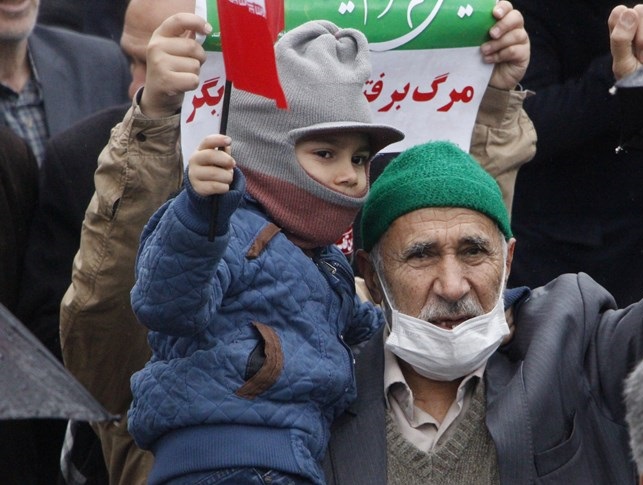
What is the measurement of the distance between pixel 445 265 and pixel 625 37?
72 centimetres

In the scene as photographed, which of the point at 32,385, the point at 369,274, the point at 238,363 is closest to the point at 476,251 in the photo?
the point at 369,274

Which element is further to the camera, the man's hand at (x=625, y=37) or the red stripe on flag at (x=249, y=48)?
the man's hand at (x=625, y=37)

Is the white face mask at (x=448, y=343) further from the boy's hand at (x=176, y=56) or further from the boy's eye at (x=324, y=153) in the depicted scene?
the boy's hand at (x=176, y=56)

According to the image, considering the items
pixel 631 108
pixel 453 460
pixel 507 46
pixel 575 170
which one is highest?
pixel 631 108

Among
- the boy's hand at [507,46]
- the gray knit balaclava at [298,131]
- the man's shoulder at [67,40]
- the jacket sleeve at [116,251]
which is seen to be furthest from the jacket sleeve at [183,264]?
the man's shoulder at [67,40]

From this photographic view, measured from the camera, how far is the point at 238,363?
11.9 feet

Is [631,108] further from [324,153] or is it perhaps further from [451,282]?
[324,153]

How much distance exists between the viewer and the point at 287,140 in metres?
3.88

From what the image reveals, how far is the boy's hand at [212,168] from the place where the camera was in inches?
131

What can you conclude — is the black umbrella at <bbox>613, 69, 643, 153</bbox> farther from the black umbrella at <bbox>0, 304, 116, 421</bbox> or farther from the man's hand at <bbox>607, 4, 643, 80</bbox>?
the black umbrella at <bbox>0, 304, 116, 421</bbox>

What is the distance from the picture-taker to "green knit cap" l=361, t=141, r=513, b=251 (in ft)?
13.1

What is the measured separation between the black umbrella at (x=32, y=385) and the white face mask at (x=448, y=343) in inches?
63.9

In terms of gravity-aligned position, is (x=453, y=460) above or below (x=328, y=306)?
below

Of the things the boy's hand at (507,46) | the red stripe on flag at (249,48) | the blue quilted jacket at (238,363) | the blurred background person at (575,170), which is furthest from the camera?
the blurred background person at (575,170)
